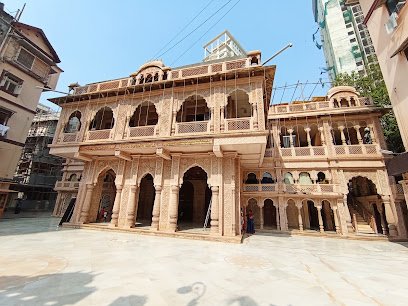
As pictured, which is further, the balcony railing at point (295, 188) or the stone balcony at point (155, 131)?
the balcony railing at point (295, 188)

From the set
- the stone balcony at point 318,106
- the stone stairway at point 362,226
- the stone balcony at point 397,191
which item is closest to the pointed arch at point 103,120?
the stone balcony at point 318,106

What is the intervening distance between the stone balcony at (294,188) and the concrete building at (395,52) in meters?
4.39

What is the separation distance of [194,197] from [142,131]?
25.9 feet

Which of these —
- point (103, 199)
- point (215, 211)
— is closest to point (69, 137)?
point (103, 199)

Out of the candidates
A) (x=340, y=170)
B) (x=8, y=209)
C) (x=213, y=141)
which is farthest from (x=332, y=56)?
(x=8, y=209)

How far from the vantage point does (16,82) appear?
17422 mm

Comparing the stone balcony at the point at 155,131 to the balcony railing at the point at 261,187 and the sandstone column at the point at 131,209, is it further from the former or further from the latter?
the balcony railing at the point at 261,187

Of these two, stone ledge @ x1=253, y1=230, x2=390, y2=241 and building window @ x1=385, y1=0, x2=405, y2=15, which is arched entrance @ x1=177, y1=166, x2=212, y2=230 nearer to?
stone ledge @ x1=253, y1=230, x2=390, y2=241

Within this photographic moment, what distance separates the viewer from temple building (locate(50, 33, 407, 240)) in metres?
10.2

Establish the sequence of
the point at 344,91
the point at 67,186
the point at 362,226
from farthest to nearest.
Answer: the point at 67,186 → the point at 344,91 → the point at 362,226

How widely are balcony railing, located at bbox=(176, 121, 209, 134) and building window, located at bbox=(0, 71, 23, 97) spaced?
53.5 feet

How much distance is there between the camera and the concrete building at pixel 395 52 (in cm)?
880

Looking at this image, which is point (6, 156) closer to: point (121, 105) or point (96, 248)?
point (121, 105)

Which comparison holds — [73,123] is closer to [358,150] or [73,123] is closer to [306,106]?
[306,106]
